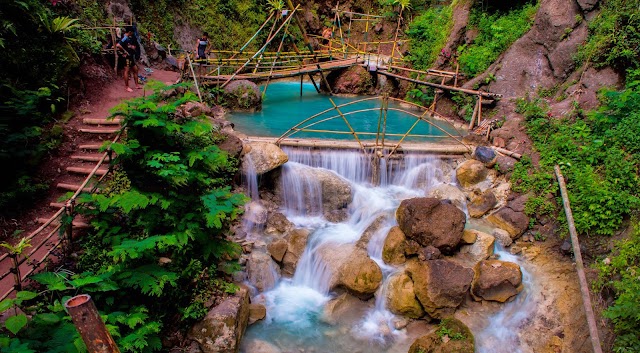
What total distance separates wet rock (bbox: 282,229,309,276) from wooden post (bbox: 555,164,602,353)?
5682 millimetres

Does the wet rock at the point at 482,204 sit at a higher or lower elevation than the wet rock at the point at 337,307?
higher

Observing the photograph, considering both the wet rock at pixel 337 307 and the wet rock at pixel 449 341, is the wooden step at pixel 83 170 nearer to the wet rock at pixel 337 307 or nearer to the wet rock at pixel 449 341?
the wet rock at pixel 337 307

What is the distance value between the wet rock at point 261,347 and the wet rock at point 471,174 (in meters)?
7.23

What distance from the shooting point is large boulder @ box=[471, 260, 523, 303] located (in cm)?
744

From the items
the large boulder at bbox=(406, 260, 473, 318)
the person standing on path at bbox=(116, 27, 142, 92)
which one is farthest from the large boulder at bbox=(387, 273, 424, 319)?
the person standing on path at bbox=(116, 27, 142, 92)

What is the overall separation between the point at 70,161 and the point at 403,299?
316 inches

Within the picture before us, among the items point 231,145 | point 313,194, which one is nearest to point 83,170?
point 231,145

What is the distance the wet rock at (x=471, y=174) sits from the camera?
10.7 m

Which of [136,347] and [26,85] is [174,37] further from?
[136,347]

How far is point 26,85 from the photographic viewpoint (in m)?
8.34

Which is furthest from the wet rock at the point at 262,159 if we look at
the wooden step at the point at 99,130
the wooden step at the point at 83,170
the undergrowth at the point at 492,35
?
the undergrowth at the point at 492,35

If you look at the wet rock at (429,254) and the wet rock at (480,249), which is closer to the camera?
the wet rock at (429,254)

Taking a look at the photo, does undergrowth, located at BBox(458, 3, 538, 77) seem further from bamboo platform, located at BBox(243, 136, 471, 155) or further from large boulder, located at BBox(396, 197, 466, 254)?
large boulder, located at BBox(396, 197, 466, 254)

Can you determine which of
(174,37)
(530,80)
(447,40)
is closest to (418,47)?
(447,40)
